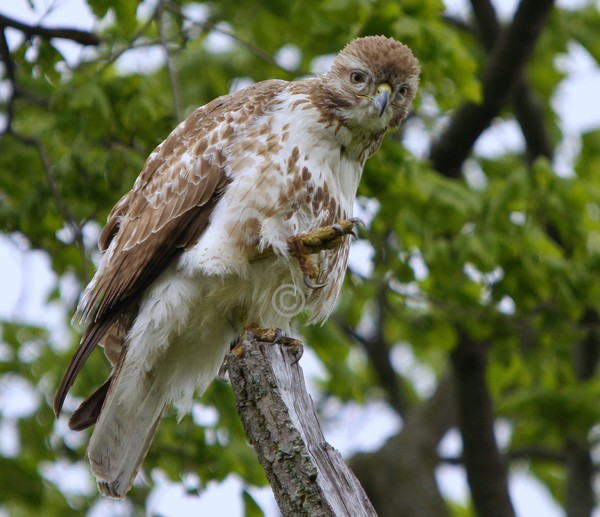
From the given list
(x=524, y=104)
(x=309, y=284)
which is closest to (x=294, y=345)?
(x=309, y=284)

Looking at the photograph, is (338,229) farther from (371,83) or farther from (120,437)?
(120,437)

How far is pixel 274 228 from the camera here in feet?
16.6

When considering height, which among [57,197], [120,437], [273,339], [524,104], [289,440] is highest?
[524,104]

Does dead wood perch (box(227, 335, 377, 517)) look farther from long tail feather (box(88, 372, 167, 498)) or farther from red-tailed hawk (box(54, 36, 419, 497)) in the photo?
long tail feather (box(88, 372, 167, 498))

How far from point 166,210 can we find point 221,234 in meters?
0.45

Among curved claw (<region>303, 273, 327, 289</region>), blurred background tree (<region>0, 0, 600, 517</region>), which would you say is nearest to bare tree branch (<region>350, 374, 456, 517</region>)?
blurred background tree (<region>0, 0, 600, 517</region>)

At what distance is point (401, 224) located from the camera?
24.8ft

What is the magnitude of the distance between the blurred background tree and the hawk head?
3.54 ft

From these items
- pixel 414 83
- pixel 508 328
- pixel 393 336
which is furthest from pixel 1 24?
pixel 393 336

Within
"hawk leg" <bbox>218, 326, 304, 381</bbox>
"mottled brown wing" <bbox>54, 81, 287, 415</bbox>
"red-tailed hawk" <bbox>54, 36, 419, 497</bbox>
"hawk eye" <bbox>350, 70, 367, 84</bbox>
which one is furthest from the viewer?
"hawk eye" <bbox>350, 70, 367, 84</bbox>

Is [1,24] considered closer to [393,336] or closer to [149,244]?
[149,244]

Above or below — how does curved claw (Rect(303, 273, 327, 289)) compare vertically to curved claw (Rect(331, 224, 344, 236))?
below

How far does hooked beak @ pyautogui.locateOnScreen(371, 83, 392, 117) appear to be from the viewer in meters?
5.38

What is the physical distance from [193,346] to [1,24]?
2.61 meters
